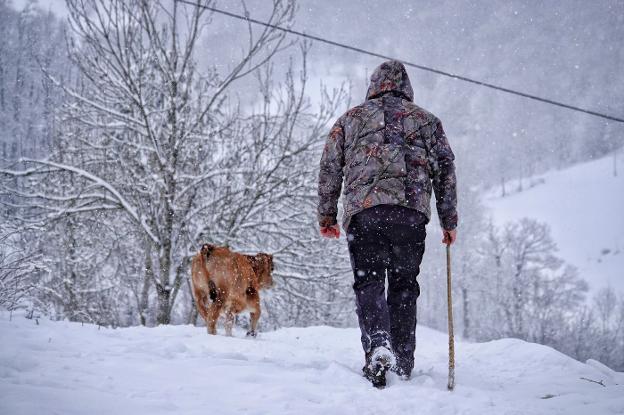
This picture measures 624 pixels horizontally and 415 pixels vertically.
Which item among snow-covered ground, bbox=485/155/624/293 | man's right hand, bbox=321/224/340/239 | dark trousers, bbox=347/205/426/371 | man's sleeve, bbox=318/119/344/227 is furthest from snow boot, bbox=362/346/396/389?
snow-covered ground, bbox=485/155/624/293

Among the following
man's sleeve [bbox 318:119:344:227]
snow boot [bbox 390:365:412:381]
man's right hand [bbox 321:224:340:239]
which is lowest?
snow boot [bbox 390:365:412:381]

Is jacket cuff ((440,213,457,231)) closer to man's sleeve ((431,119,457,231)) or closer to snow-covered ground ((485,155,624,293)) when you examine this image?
man's sleeve ((431,119,457,231))

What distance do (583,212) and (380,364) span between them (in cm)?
9421

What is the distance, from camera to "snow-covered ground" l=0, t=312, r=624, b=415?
1.61 meters

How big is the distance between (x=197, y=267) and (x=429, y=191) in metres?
3.03

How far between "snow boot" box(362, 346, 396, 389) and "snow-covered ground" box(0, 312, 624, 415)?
0.07m

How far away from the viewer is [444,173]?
300 cm

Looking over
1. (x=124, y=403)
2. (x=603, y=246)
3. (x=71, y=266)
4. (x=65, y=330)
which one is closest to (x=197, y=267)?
(x=65, y=330)

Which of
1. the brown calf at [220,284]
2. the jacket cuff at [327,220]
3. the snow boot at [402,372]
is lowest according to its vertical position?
the snow boot at [402,372]

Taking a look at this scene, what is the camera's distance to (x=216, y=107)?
845 cm

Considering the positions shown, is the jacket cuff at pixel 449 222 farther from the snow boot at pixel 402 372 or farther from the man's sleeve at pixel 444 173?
the snow boot at pixel 402 372

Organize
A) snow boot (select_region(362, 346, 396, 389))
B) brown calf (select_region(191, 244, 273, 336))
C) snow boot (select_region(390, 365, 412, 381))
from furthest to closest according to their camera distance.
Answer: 1. brown calf (select_region(191, 244, 273, 336))
2. snow boot (select_region(390, 365, 412, 381))
3. snow boot (select_region(362, 346, 396, 389))

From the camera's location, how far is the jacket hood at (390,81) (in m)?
3.07

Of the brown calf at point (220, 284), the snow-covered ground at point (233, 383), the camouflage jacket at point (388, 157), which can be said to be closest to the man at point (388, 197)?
the camouflage jacket at point (388, 157)
